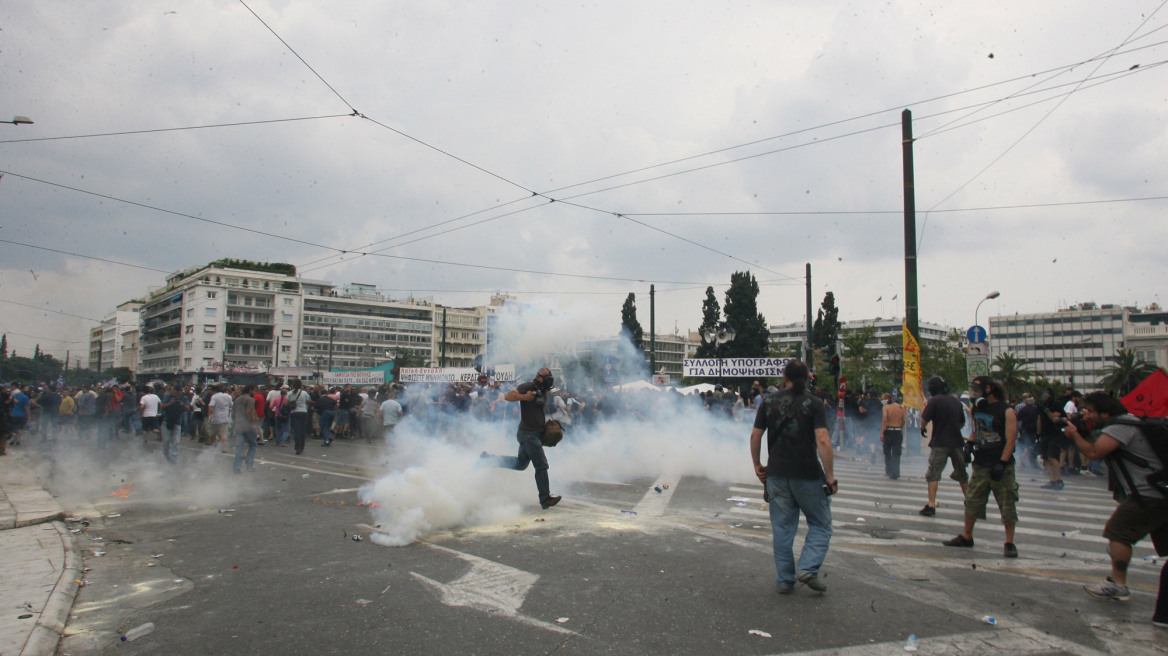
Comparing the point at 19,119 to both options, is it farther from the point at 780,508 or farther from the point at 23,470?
the point at 780,508

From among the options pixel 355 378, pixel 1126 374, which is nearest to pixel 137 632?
pixel 355 378

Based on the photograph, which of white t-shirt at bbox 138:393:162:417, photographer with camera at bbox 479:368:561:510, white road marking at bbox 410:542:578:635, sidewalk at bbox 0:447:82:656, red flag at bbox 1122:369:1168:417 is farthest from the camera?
white t-shirt at bbox 138:393:162:417

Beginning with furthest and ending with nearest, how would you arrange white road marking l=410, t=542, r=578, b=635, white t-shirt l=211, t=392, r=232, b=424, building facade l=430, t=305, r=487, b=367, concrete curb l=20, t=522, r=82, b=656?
building facade l=430, t=305, r=487, b=367, white t-shirt l=211, t=392, r=232, b=424, white road marking l=410, t=542, r=578, b=635, concrete curb l=20, t=522, r=82, b=656

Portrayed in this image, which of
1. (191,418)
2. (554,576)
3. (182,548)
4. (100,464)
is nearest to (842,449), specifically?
(554,576)

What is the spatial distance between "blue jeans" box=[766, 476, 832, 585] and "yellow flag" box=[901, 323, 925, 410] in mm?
9554

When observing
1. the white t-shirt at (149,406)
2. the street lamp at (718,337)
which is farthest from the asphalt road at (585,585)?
the street lamp at (718,337)

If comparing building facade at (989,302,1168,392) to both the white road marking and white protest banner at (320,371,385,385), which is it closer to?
white protest banner at (320,371,385,385)

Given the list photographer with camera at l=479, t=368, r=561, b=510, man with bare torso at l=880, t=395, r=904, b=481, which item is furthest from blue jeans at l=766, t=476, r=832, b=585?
man with bare torso at l=880, t=395, r=904, b=481

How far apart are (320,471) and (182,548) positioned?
19.8 feet

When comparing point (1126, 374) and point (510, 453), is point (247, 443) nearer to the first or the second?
point (510, 453)

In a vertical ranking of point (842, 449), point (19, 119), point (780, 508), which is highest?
point (19, 119)

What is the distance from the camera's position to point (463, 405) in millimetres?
18750

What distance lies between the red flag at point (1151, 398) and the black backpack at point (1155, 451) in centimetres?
54

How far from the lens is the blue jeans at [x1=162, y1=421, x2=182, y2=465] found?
13547mm
